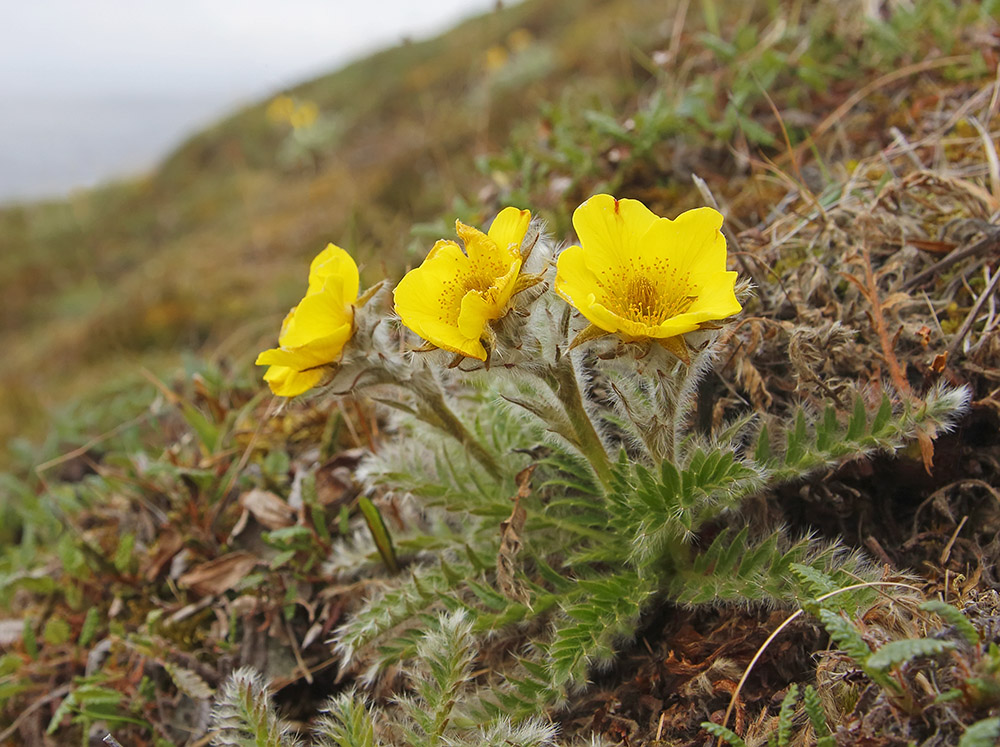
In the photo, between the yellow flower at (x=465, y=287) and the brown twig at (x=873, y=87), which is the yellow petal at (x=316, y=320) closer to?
the yellow flower at (x=465, y=287)

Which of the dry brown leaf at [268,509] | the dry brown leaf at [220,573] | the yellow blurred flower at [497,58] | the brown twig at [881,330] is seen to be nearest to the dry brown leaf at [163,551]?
the dry brown leaf at [220,573]

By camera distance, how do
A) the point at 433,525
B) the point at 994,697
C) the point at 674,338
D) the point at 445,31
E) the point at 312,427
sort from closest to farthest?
the point at 994,697 → the point at 674,338 → the point at 433,525 → the point at 312,427 → the point at 445,31

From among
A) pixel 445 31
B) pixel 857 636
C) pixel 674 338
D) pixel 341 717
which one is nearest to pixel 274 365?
pixel 341 717

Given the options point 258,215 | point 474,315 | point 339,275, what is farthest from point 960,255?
point 258,215

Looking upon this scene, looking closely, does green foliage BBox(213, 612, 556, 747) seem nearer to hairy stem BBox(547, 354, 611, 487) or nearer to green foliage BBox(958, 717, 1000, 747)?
hairy stem BBox(547, 354, 611, 487)

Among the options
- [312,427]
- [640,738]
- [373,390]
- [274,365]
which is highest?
[274,365]

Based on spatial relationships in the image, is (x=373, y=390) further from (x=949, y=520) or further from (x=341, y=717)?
(x=949, y=520)
